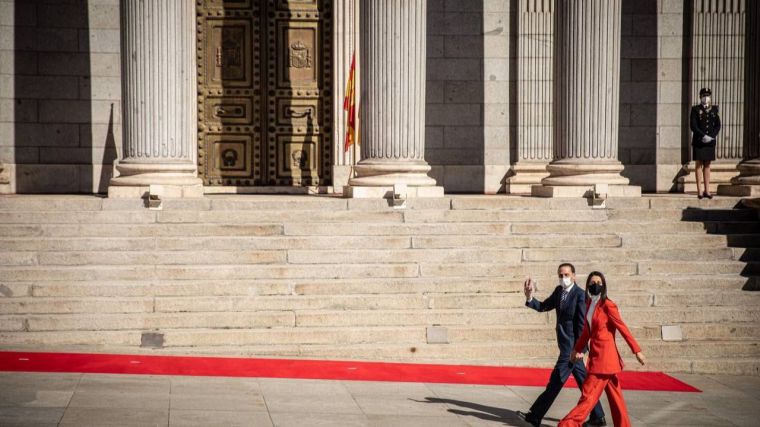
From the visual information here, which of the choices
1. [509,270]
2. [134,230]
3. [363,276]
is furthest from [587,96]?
[134,230]

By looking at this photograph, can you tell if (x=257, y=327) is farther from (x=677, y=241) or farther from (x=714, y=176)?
(x=714, y=176)

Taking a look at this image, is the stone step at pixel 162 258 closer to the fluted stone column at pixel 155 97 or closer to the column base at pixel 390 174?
the fluted stone column at pixel 155 97

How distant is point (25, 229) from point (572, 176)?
982 cm

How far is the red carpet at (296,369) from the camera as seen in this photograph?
13703mm

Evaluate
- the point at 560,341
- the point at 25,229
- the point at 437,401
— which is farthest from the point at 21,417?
the point at 25,229

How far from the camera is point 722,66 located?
24531 millimetres

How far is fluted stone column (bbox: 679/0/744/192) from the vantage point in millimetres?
24406

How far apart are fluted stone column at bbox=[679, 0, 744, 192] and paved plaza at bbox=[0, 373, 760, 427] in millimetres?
11228

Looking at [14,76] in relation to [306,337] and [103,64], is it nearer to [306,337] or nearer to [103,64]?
[103,64]

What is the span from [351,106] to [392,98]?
336 centimetres

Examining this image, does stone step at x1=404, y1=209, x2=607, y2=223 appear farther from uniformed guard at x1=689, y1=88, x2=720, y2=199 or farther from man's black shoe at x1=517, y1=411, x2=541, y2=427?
man's black shoe at x1=517, y1=411, x2=541, y2=427

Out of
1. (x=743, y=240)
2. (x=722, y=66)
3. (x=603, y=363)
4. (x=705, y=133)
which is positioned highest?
(x=722, y=66)

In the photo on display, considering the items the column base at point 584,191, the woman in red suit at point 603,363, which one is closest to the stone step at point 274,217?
the column base at point 584,191

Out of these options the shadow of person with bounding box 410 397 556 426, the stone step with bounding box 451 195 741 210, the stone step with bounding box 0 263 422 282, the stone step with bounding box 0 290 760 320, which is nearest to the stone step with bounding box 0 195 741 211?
the stone step with bounding box 451 195 741 210
